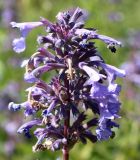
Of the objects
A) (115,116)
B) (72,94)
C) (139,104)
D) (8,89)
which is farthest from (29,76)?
(8,89)

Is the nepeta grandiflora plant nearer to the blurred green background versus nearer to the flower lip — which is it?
the flower lip

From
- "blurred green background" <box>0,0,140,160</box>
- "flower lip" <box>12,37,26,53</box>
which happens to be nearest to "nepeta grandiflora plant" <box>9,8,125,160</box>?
"flower lip" <box>12,37,26,53</box>

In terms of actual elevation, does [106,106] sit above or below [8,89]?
below

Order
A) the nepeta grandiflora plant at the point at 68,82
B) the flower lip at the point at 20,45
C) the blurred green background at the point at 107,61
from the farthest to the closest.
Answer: the blurred green background at the point at 107,61
the flower lip at the point at 20,45
the nepeta grandiflora plant at the point at 68,82

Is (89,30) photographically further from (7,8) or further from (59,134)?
(7,8)

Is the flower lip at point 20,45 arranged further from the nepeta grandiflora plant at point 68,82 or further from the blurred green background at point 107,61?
the blurred green background at point 107,61

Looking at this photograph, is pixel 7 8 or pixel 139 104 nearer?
pixel 139 104

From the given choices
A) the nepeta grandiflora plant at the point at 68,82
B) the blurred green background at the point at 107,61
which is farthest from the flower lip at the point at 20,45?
the blurred green background at the point at 107,61
